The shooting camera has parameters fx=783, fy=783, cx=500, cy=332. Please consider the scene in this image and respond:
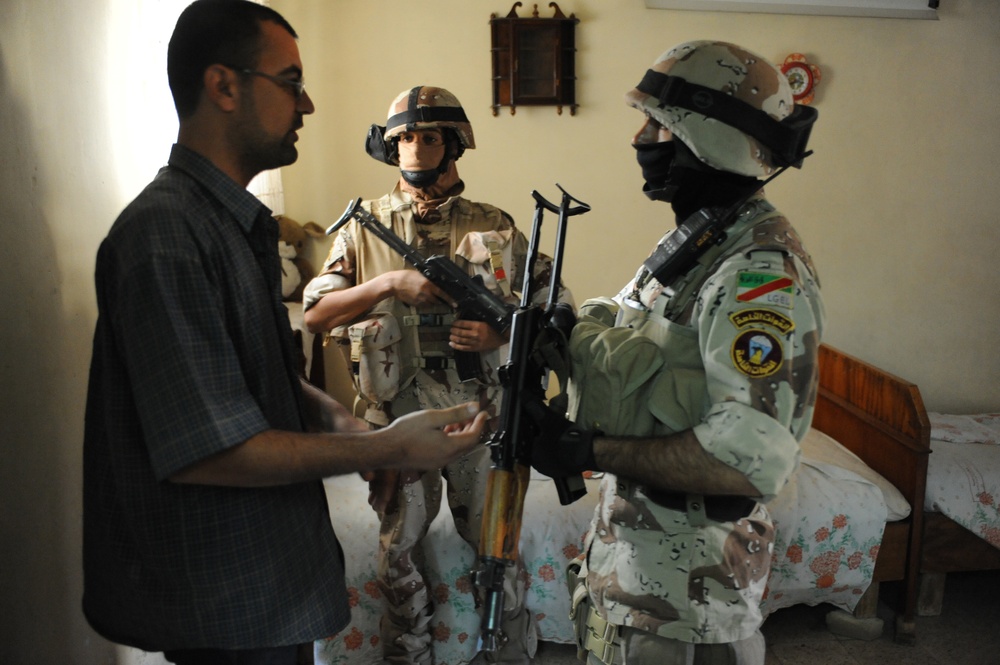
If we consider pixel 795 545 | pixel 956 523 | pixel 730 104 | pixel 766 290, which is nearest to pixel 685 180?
pixel 730 104

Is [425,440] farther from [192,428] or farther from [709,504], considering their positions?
[709,504]

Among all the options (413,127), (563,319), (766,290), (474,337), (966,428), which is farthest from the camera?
(966,428)

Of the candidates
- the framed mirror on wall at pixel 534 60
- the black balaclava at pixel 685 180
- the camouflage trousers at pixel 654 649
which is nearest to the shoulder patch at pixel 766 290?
the black balaclava at pixel 685 180

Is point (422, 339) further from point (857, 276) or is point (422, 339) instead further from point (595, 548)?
point (857, 276)

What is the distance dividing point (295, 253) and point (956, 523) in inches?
114

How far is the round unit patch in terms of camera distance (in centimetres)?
119

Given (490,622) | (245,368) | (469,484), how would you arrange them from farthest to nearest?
(469,484)
(490,622)
(245,368)

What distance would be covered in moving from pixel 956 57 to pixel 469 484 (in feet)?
10.3

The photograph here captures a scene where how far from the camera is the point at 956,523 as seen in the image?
2705 millimetres

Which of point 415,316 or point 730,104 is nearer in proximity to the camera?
point 730,104

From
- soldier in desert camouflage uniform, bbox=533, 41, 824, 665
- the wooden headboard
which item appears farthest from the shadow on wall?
the wooden headboard

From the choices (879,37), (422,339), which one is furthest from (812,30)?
(422,339)

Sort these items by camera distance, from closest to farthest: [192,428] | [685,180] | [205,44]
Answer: [192,428] → [205,44] → [685,180]

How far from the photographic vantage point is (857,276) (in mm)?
3807
